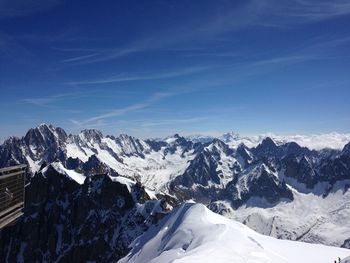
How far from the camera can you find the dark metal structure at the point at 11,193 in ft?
247

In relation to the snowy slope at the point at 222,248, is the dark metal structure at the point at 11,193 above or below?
above

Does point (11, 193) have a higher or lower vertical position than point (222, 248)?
higher

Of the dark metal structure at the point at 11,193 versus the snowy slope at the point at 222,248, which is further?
the dark metal structure at the point at 11,193

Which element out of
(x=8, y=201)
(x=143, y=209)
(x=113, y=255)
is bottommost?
(x=113, y=255)

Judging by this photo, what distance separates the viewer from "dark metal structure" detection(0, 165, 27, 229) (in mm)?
75250

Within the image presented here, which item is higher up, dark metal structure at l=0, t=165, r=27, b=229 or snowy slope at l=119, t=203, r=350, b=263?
dark metal structure at l=0, t=165, r=27, b=229

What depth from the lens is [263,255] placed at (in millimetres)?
71250

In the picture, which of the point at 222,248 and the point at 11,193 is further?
the point at 11,193

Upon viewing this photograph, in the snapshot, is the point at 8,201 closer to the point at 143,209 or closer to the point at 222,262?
the point at 222,262

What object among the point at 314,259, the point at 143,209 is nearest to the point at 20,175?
the point at 314,259

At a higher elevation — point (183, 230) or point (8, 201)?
point (8, 201)

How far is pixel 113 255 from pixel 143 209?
26.0 m

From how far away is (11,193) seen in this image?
79312 mm

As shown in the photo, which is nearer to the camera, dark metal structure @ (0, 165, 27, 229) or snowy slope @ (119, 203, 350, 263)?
snowy slope @ (119, 203, 350, 263)
